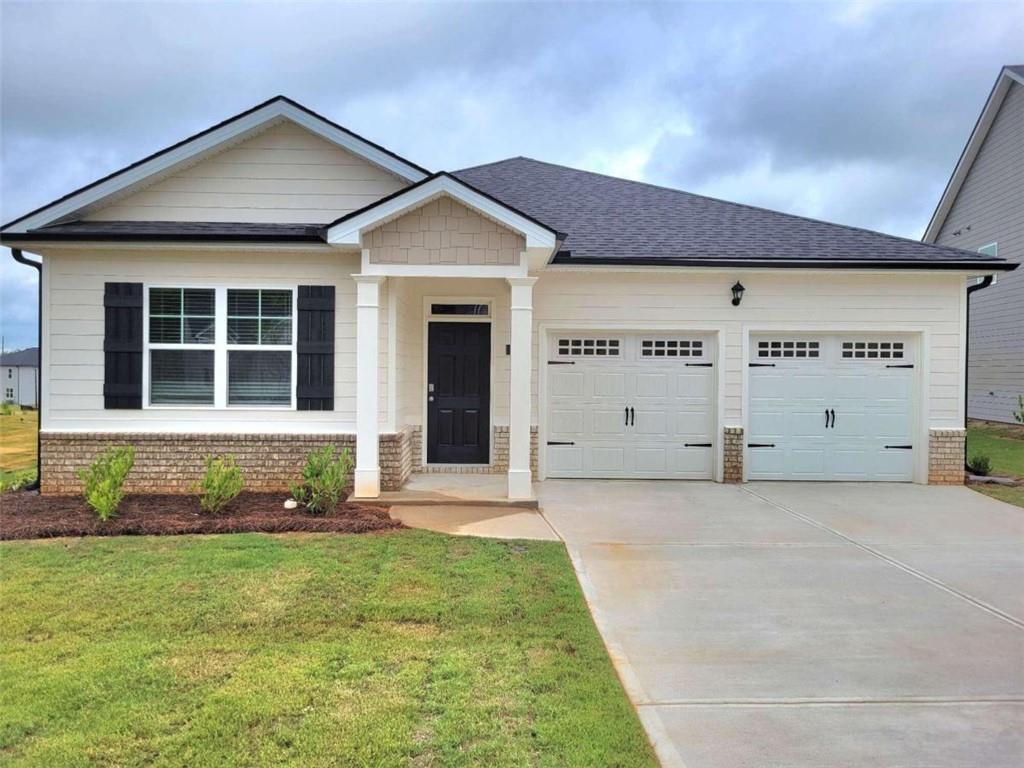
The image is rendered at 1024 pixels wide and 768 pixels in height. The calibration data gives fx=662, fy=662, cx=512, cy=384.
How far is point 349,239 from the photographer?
7.95 meters

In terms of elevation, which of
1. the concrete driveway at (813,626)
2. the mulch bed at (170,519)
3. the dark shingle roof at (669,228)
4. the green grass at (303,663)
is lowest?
the concrete driveway at (813,626)

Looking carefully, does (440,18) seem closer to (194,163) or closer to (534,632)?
(194,163)

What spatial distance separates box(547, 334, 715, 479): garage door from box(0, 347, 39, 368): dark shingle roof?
39.0 m

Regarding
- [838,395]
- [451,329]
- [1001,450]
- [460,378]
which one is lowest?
[1001,450]

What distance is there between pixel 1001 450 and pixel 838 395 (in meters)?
6.93

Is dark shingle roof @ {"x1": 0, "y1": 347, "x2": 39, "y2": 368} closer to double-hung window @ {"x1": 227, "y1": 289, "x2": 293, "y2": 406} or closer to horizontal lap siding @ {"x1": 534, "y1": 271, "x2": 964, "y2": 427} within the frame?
double-hung window @ {"x1": 227, "y1": 289, "x2": 293, "y2": 406}

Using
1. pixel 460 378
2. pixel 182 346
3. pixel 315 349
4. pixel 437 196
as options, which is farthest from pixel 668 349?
pixel 182 346

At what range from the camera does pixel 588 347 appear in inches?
403

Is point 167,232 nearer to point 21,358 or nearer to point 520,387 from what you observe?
point 520,387

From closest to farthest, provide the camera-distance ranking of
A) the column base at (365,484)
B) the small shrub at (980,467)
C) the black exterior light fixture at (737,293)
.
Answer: the column base at (365,484) < the black exterior light fixture at (737,293) < the small shrub at (980,467)

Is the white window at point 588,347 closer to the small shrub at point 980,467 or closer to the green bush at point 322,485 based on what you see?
the green bush at point 322,485

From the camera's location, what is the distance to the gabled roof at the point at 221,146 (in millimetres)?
8852

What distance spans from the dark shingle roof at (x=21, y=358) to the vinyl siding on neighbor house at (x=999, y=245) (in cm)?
4451

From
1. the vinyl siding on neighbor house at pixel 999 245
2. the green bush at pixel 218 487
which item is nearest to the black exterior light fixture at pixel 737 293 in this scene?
the green bush at pixel 218 487
